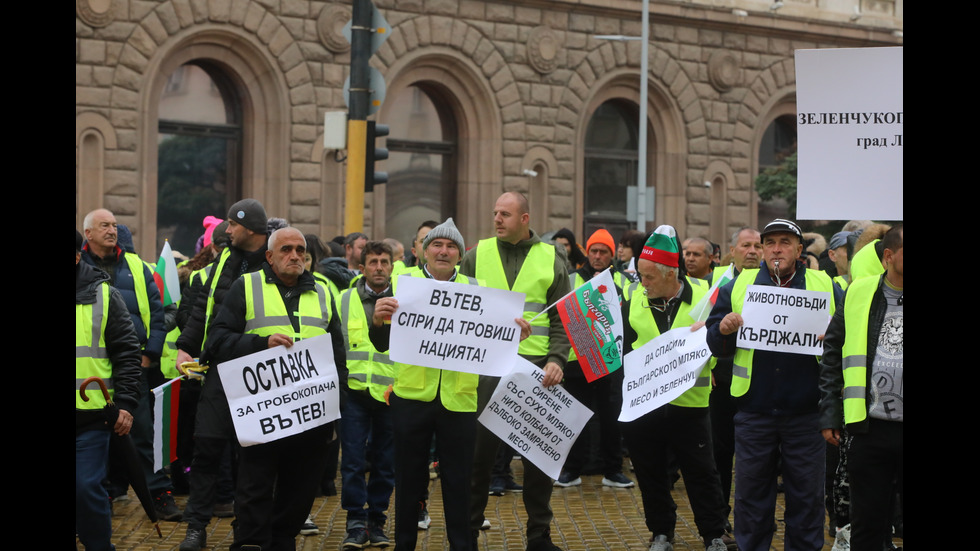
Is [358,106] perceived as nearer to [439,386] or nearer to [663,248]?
[663,248]

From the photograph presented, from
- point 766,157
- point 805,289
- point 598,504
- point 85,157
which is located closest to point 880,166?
point 805,289

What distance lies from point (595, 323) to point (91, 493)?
3223 mm

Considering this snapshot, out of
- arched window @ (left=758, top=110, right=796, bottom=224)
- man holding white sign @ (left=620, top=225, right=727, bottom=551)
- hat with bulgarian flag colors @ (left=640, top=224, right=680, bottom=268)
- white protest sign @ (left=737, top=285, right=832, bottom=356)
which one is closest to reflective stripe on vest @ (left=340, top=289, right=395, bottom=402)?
man holding white sign @ (left=620, top=225, right=727, bottom=551)

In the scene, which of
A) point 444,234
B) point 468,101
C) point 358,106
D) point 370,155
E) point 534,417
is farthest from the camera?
point 468,101

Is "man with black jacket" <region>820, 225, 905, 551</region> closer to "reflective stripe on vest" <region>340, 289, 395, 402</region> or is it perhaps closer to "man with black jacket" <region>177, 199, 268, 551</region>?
"man with black jacket" <region>177, 199, 268, 551</region>

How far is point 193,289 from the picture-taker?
905 centimetres

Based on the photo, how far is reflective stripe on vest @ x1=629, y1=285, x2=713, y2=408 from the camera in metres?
8.28

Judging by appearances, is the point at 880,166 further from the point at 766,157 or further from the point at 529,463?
the point at 766,157

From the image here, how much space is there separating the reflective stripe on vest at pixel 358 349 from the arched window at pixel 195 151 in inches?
565

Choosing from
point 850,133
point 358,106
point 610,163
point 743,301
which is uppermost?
point 610,163

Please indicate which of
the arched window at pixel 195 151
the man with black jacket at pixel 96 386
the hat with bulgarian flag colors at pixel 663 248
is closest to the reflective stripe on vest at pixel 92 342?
the man with black jacket at pixel 96 386

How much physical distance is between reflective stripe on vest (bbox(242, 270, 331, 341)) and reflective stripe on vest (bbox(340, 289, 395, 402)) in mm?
1886

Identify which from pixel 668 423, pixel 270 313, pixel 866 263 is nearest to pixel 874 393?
pixel 866 263

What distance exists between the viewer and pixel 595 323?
8.37m
